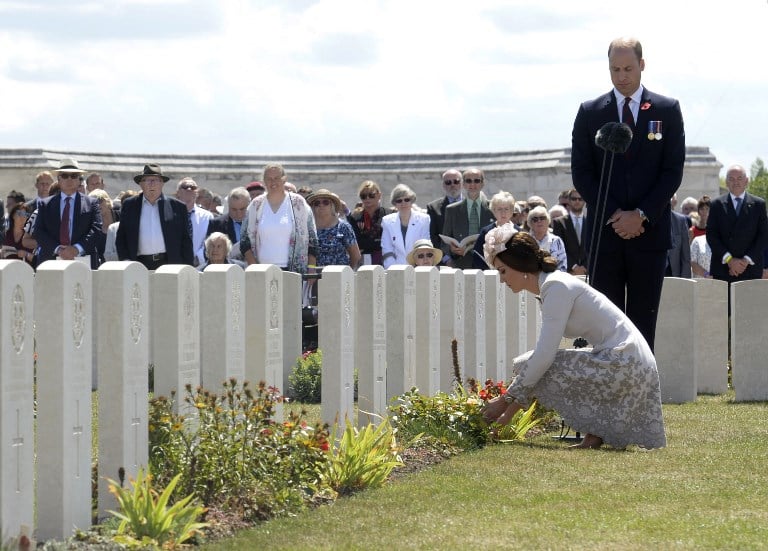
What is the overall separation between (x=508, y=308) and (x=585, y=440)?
3.83m

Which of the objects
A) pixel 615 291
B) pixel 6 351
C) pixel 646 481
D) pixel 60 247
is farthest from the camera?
pixel 60 247

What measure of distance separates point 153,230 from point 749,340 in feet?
18.7

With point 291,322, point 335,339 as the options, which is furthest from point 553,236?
point 335,339

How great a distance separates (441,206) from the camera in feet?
52.5

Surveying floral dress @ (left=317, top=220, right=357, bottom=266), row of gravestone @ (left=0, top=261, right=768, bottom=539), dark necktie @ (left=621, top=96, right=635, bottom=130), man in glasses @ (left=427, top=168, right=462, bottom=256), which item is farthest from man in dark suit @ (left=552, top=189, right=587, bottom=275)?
dark necktie @ (left=621, top=96, right=635, bottom=130)

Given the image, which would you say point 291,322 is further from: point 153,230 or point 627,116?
point 627,116

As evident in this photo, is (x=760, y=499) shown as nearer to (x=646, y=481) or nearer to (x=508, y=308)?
(x=646, y=481)

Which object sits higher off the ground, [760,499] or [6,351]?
[6,351]

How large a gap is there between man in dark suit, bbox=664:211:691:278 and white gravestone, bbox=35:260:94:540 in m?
10.7

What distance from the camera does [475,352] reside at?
1117 centimetres

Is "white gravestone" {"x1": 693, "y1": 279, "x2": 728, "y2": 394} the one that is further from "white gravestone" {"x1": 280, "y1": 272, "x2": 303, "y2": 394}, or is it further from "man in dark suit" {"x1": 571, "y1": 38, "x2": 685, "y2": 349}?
"man in dark suit" {"x1": 571, "y1": 38, "x2": 685, "y2": 349}

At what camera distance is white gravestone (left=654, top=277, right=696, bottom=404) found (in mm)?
12883

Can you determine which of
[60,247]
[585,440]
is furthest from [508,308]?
[60,247]

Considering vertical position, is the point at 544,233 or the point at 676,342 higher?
the point at 544,233
